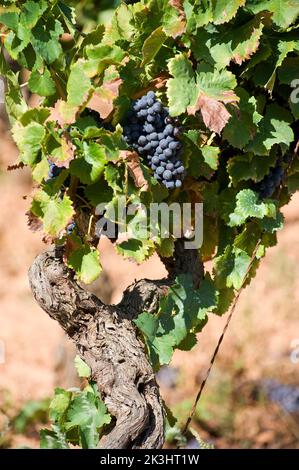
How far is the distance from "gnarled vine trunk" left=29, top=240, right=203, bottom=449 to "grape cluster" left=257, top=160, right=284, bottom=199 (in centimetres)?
45

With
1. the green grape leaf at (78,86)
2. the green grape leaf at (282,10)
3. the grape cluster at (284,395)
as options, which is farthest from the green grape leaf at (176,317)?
the grape cluster at (284,395)

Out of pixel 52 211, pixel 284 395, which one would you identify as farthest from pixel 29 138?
pixel 284 395

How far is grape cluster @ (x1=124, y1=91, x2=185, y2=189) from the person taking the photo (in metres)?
2.01

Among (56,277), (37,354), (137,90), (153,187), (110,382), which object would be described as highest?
(137,90)

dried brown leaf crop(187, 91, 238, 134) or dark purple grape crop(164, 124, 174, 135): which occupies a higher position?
dried brown leaf crop(187, 91, 238, 134)

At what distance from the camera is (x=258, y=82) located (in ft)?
7.00

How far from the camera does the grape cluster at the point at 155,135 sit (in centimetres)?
201

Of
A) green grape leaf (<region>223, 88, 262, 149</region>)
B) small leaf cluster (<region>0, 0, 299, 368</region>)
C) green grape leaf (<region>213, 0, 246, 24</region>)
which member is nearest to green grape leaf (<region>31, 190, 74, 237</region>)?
small leaf cluster (<region>0, 0, 299, 368</region>)

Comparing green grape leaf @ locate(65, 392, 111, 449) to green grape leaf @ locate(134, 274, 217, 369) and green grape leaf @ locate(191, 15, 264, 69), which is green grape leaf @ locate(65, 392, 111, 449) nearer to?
green grape leaf @ locate(134, 274, 217, 369)

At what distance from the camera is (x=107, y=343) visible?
218 cm

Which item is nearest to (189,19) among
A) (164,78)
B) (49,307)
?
(164,78)

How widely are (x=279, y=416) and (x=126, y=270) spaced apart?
1.71 meters

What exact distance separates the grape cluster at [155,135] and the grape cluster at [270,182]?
0.31 m

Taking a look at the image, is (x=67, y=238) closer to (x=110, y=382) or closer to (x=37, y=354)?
(x=110, y=382)
